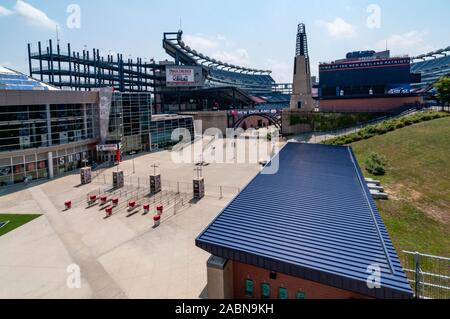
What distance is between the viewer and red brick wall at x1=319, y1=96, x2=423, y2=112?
6775 centimetres

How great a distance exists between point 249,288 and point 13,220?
2168 centimetres

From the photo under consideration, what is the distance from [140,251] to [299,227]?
10339mm

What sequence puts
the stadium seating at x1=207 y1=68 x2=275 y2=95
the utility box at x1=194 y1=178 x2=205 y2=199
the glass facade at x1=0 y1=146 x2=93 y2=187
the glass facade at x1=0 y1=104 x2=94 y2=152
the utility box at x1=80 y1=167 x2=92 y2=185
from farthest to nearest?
the stadium seating at x1=207 y1=68 x2=275 y2=95, the utility box at x1=80 y1=167 x2=92 y2=185, the glass facade at x1=0 y1=146 x2=93 y2=187, the glass facade at x1=0 y1=104 x2=94 y2=152, the utility box at x1=194 y1=178 x2=205 y2=199

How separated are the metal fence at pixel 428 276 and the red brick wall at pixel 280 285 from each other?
3143 millimetres

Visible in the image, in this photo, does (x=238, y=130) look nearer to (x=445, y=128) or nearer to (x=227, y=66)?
(x=445, y=128)

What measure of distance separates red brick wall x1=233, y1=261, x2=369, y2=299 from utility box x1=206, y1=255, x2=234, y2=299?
1.79 feet

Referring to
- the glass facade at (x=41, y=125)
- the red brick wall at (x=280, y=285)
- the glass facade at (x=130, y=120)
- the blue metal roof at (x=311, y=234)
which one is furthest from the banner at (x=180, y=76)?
the red brick wall at (x=280, y=285)

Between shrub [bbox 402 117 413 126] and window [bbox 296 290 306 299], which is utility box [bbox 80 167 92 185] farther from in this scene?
shrub [bbox 402 117 413 126]

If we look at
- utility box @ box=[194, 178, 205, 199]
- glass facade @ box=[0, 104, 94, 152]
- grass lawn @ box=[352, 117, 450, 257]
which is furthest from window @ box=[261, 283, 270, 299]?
glass facade @ box=[0, 104, 94, 152]

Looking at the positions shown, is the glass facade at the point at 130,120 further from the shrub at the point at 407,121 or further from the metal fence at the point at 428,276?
the metal fence at the point at 428,276

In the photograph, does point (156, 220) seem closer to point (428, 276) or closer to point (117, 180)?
point (117, 180)

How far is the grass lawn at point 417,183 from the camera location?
19828mm

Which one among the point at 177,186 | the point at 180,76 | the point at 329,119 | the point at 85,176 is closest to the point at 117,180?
the point at 85,176
